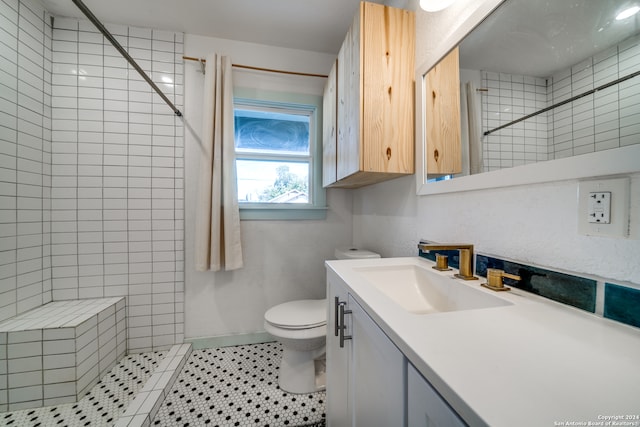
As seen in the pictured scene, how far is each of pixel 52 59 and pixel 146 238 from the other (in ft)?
4.51

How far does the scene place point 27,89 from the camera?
1.38 m

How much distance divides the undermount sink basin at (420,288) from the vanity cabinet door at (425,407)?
35 centimetres

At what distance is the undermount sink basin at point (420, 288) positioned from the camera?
71 centimetres

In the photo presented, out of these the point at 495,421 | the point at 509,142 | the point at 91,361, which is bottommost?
the point at 91,361

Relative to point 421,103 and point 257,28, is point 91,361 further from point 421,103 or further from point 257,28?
point 257,28

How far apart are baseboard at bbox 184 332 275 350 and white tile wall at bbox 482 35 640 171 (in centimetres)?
188

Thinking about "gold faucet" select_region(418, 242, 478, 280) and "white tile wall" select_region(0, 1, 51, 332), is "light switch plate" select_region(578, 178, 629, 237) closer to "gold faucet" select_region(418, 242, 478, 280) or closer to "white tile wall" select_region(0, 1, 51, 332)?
"gold faucet" select_region(418, 242, 478, 280)

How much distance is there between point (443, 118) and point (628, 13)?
1.59 feet

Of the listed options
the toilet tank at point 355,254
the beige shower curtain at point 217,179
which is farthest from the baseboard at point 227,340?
the toilet tank at point 355,254

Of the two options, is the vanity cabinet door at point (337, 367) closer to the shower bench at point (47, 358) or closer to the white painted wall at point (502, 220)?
the white painted wall at point (502, 220)

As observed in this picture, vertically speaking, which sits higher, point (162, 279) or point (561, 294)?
point (561, 294)

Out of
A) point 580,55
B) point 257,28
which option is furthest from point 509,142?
point 257,28

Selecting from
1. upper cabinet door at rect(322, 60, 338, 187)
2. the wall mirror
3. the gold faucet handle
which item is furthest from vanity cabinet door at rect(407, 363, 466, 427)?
upper cabinet door at rect(322, 60, 338, 187)

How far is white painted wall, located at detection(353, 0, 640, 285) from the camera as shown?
493 millimetres
